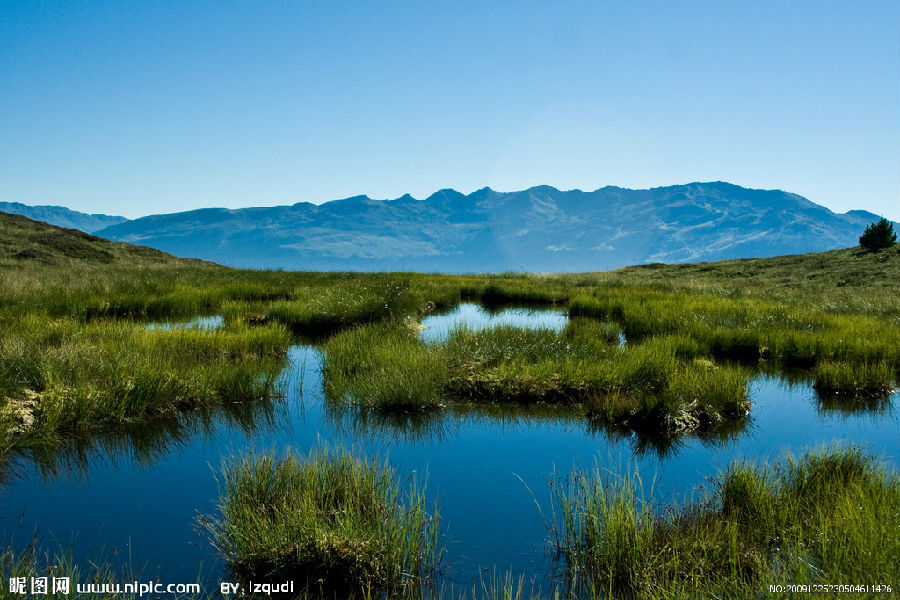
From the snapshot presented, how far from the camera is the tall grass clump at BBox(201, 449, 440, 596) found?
4047 millimetres

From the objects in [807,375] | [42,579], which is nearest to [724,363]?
[807,375]

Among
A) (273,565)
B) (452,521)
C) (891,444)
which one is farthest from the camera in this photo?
(891,444)

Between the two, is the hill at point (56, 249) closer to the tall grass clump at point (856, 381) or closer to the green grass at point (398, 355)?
the green grass at point (398, 355)

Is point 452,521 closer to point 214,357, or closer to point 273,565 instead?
point 273,565

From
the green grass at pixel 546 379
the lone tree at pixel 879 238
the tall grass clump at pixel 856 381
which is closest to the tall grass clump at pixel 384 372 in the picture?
the green grass at pixel 546 379

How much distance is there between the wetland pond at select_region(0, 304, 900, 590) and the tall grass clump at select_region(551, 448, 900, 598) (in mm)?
424

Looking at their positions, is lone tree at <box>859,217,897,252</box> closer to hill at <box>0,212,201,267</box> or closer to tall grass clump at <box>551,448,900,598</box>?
tall grass clump at <box>551,448,900,598</box>

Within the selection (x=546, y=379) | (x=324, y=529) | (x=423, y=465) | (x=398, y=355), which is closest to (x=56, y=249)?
(x=398, y=355)

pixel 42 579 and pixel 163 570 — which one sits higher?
pixel 42 579

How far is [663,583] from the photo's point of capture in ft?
12.5

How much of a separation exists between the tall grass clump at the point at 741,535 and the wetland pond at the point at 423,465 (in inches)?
16.7

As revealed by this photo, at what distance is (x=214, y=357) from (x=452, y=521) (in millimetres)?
7322

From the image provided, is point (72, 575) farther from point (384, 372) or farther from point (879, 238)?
point (879, 238)

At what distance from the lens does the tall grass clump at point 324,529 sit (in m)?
4.05
